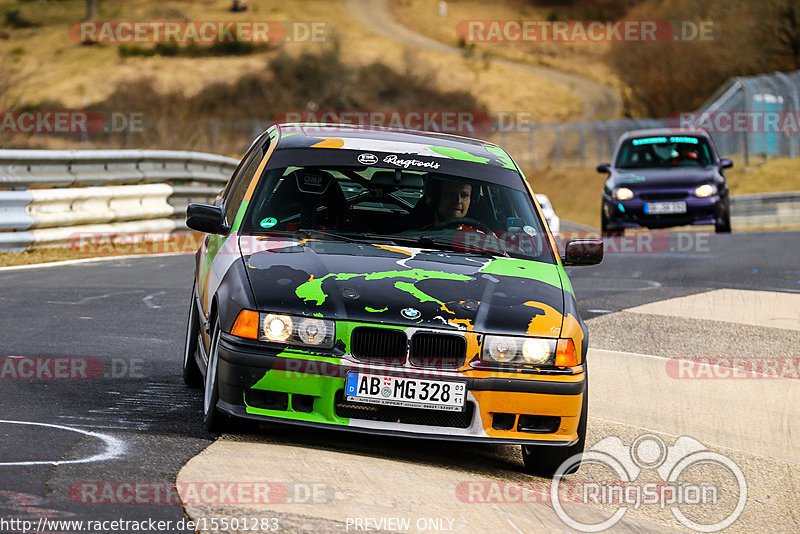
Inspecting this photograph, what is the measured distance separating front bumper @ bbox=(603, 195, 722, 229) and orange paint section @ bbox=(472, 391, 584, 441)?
14.6 metres

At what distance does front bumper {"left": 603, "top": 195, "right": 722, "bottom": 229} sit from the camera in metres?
20.0

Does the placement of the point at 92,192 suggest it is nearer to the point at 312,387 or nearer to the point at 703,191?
the point at 703,191

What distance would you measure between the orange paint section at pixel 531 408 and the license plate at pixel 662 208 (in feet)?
47.5

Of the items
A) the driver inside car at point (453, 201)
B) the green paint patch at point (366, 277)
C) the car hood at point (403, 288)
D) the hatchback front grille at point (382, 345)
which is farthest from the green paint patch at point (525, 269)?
the hatchback front grille at point (382, 345)

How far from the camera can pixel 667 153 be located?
21016 millimetres

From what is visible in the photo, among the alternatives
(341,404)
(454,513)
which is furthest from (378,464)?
(454,513)

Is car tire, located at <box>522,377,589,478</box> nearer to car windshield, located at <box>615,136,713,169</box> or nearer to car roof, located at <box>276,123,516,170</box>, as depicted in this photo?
car roof, located at <box>276,123,516,170</box>

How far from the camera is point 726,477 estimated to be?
22.0 feet

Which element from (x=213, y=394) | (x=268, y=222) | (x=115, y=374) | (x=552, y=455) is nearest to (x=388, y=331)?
(x=213, y=394)

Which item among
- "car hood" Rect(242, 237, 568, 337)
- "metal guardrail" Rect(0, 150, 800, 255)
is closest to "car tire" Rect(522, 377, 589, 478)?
"car hood" Rect(242, 237, 568, 337)

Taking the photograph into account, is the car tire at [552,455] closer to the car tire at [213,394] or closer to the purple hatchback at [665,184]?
the car tire at [213,394]

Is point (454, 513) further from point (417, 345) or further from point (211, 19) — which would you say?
point (211, 19)

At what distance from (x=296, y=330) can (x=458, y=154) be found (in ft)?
7.23

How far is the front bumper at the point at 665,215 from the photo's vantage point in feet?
65.8
